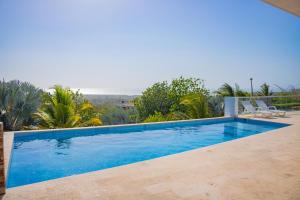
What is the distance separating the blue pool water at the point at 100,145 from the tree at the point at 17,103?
7.22ft

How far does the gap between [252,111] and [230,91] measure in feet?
17.5

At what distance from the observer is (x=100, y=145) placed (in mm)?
7707

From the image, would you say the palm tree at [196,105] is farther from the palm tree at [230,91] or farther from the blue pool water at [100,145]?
the palm tree at [230,91]

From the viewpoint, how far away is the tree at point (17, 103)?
9.38 m

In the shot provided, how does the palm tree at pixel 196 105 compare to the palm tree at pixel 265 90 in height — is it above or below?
below

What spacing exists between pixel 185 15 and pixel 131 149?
8703mm

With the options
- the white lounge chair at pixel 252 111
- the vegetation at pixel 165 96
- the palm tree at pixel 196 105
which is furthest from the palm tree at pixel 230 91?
the palm tree at pixel 196 105

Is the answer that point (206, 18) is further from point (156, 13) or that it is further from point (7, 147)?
point (7, 147)

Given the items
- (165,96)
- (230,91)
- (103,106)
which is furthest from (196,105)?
(230,91)

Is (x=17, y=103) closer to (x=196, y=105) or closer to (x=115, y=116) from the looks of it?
(x=115, y=116)

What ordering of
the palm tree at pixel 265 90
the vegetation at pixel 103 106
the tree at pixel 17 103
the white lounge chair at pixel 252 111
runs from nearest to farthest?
the tree at pixel 17 103, the vegetation at pixel 103 106, the white lounge chair at pixel 252 111, the palm tree at pixel 265 90

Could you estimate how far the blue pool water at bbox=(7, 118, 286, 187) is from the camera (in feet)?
19.0

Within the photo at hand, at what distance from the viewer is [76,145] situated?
25.0ft

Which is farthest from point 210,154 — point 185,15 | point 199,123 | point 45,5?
point 185,15
